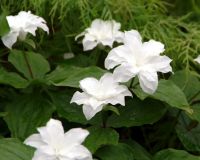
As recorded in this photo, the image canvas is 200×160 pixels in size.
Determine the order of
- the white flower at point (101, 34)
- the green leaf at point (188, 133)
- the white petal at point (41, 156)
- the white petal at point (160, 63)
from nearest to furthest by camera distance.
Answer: the white petal at point (41, 156) → the white petal at point (160, 63) → the green leaf at point (188, 133) → the white flower at point (101, 34)

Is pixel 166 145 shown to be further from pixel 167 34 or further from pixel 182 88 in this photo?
pixel 167 34

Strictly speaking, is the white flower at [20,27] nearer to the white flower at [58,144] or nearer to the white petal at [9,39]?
the white petal at [9,39]

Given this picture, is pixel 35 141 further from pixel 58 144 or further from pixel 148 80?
pixel 148 80

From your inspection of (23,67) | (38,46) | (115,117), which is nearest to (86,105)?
(115,117)

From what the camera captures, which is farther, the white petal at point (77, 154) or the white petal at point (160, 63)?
the white petal at point (160, 63)

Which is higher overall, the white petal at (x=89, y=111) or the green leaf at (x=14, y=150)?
the white petal at (x=89, y=111)

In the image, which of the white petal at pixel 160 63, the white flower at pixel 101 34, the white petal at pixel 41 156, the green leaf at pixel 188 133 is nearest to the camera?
the white petal at pixel 41 156

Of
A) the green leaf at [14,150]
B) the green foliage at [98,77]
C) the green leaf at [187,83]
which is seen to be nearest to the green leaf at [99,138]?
the green foliage at [98,77]
